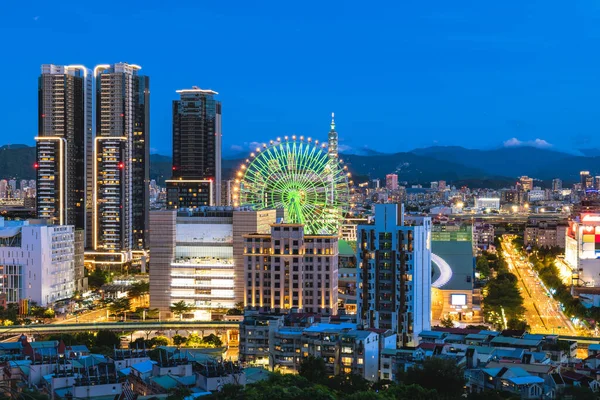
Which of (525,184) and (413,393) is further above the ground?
(525,184)

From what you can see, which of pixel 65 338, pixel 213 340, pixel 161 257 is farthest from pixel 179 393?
pixel 161 257

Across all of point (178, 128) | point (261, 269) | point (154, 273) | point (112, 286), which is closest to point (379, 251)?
point (261, 269)

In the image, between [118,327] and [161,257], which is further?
[161,257]

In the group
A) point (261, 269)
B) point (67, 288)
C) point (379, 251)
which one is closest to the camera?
point (379, 251)

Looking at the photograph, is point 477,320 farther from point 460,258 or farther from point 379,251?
point 379,251

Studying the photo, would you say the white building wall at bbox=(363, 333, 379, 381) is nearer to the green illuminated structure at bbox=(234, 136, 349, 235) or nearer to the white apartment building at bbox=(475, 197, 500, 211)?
the green illuminated structure at bbox=(234, 136, 349, 235)

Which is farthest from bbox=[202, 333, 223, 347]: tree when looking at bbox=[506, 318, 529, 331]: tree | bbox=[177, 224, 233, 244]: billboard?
bbox=[506, 318, 529, 331]: tree

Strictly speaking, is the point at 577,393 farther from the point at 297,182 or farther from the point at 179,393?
the point at 297,182
